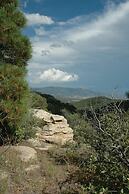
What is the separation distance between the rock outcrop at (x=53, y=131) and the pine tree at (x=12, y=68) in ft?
6.59

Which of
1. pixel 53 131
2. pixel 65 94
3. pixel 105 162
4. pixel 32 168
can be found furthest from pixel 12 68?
pixel 65 94

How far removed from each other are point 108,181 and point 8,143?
13.5 ft

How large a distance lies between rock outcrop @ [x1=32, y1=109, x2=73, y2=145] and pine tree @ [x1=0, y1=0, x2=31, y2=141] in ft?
6.59

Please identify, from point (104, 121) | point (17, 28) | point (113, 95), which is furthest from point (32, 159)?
point (17, 28)

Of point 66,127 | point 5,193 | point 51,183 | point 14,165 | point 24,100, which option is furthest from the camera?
point 66,127

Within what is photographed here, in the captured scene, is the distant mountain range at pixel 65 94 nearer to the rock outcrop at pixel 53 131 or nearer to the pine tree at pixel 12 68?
the rock outcrop at pixel 53 131

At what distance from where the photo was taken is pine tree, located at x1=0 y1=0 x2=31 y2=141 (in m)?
11.1

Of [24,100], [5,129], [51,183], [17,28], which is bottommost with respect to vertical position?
[51,183]

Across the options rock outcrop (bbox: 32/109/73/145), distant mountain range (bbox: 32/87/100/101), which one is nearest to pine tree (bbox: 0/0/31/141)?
rock outcrop (bbox: 32/109/73/145)

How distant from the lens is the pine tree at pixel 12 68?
1112 cm

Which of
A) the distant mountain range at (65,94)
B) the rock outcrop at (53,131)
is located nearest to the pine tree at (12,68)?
the rock outcrop at (53,131)

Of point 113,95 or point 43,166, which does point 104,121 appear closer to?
Answer: point 113,95

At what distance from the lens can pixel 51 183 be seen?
924 cm

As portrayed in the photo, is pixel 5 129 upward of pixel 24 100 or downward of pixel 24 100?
downward
